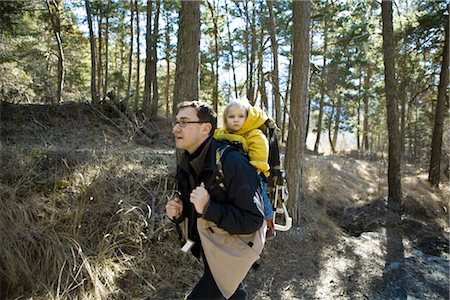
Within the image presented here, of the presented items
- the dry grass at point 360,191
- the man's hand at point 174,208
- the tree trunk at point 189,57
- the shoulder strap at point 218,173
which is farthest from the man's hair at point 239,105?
the dry grass at point 360,191

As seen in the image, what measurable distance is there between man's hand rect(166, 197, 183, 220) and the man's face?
39cm

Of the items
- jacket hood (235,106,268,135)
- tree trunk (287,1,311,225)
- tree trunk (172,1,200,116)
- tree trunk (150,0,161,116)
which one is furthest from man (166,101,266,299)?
tree trunk (150,0,161,116)

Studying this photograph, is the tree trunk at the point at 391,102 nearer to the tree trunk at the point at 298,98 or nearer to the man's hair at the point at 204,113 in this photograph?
the tree trunk at the point at 298,98

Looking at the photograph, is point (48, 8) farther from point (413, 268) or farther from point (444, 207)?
point (444, 207)

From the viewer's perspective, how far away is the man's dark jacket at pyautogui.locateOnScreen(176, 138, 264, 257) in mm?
1841

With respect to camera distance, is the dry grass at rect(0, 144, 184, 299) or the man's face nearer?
the man's face

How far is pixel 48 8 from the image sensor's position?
43.4 feet

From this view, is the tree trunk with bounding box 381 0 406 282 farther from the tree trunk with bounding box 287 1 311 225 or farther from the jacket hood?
the jacket hood

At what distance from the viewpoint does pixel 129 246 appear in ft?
14.2

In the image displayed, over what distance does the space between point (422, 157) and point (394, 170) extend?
12211 millimetres

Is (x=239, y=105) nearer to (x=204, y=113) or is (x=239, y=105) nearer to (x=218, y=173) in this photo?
(x=204, y=113)

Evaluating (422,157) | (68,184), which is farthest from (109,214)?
(422,157)

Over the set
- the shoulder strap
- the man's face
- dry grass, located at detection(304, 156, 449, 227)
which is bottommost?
dry grass, located at detection(304, 156, 449, 227)

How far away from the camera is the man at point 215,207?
6.10 feet
